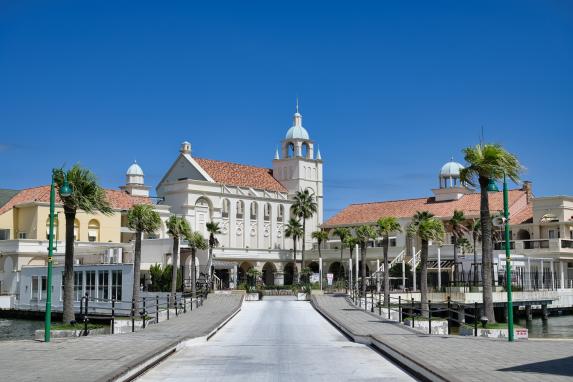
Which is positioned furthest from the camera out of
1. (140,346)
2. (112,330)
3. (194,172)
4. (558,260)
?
(194,172)

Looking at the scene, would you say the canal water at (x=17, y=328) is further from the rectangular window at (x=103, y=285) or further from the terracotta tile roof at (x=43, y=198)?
the terracotta tile roof at (x=43, y=198)

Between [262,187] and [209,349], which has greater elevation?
[262,187]

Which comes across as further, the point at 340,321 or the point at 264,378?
the point at 340,321

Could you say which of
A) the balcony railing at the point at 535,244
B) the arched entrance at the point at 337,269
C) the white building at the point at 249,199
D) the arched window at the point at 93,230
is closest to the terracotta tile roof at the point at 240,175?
the white building at the point at 249,199

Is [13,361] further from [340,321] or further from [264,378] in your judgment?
[340,321]

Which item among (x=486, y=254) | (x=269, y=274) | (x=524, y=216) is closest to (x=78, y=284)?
(x=486, y=254)

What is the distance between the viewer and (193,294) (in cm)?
5466

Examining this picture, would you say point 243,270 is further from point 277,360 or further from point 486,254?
point 277,360

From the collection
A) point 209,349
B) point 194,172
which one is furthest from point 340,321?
point 194,172

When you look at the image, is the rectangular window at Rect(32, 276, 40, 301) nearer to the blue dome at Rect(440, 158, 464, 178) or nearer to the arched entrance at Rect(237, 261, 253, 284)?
the arched entrance at Rect(237, 261, 253, 284)

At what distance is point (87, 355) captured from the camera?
17.4 m

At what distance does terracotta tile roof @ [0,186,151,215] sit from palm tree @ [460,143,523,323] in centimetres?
5361

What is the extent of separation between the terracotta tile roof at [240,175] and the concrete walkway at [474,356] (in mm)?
72053

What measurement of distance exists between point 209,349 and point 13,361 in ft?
18.8
